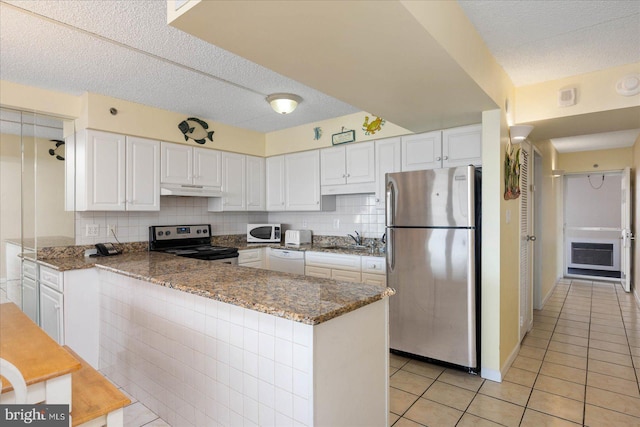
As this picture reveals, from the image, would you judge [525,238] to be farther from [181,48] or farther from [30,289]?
[30,289]

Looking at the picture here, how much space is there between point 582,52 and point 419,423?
2690mm

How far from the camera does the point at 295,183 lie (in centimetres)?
446

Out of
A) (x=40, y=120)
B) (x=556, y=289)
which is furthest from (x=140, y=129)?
(x=556, y=289)

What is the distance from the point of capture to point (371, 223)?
4102 mm

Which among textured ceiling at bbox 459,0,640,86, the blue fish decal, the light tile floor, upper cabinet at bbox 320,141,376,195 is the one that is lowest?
the light tile floor

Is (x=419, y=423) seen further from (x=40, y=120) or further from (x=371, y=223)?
(x=40, y=120)

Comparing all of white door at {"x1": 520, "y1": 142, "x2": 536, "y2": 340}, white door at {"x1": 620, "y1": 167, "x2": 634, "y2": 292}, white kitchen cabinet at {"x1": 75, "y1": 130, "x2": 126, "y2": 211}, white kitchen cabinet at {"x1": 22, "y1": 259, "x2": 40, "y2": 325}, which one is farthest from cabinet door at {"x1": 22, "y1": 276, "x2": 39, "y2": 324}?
white door at {"x1": 620, "y1": 167, "x2": 634, "y2": 292}

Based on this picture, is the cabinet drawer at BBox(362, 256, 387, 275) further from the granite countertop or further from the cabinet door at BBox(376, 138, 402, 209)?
the granite countertop

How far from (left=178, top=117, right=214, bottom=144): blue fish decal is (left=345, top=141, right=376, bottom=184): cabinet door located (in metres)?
1.67

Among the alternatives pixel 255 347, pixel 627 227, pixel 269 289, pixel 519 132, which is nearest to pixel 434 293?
pixel 519 132

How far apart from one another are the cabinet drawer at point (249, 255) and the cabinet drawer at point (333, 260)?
71 cm

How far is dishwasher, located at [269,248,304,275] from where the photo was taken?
4.04 metres

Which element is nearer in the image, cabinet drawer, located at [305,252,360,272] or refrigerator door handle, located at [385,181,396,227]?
refrigerator door handle, located at [385,181,396,227]

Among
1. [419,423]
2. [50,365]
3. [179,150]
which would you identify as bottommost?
[419,423]
